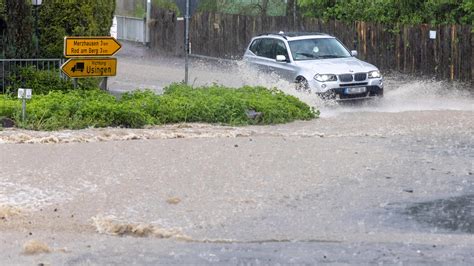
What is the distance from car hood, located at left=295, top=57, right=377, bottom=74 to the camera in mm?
23172

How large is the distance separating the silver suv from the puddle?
33.8 ft

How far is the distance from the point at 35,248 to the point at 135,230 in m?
1.19

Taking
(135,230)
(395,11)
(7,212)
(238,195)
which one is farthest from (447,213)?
(395,11)

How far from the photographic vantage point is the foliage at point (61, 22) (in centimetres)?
A: 2486

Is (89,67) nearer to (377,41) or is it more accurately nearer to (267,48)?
(267,48)

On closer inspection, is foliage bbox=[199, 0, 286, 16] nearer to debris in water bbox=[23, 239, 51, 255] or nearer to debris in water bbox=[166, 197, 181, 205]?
debris in water bbox=[166, 197, 181, 205]

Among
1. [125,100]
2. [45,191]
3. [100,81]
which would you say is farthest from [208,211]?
[100,81]

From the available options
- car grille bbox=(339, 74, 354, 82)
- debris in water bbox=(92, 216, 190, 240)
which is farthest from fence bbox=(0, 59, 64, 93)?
debris in water bbox=(92, 216, 190, 240)

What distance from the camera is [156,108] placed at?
1938 cm

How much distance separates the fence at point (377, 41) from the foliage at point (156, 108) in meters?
10.5

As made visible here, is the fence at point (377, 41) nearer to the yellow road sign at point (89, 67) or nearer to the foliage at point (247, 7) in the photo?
the foliage at point (247, 7)

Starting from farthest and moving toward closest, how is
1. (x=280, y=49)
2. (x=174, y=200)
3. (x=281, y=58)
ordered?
(x=280, y=49)
(x=281, y=58)
(x=174, y=200)

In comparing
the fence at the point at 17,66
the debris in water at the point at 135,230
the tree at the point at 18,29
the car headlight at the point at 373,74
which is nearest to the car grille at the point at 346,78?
the car headlight at the point at 373,74

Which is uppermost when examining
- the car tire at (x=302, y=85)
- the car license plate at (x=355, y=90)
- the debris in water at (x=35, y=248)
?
the car tire at (x=302, y=85)
